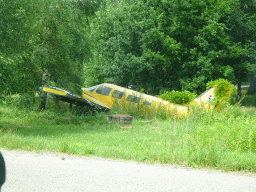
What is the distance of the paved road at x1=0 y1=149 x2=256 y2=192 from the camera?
4.61 meters

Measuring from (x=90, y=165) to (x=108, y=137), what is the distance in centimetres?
384

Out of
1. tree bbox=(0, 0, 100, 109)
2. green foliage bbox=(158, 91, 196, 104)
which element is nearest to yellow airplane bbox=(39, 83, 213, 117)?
green foliage bbox=(158, 91, 196, 104)

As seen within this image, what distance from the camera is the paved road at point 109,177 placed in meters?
4.61

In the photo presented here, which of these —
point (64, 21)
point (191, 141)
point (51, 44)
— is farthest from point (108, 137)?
point (64, 21)

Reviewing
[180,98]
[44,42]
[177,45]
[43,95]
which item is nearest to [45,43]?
[44,42]

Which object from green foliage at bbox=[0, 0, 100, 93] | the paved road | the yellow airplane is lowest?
the paved road

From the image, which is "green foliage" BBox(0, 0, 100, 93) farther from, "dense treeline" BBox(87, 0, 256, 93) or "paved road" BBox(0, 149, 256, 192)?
"paved road" BBox(0, 149, 256, 192)

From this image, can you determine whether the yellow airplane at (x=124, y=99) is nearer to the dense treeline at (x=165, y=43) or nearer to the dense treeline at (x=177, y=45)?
the dense treeline at (x=165, y=43)

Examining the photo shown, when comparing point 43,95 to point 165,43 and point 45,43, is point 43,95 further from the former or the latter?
point 165,43

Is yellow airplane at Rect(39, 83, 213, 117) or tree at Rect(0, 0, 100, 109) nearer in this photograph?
tree at Rect(0, 0, 100, 109)

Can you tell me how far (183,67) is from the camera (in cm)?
2247

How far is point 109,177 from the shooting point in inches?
199

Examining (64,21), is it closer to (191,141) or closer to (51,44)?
(51,44)

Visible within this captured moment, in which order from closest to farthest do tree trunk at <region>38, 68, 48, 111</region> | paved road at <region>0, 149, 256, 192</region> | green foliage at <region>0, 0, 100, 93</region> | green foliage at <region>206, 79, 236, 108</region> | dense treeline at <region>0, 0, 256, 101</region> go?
1. paved road at <region>0, 149, 256, 192</region>
2. green foliage at <region>0, 0, 100, 93</region>
3. tree trunk at <region>38, 68, 48, 111</region>
4. green foliage at <region>206, 79, 236, 108</region>
5. dense treeline at <region>0, 0, 256, 101</region>
